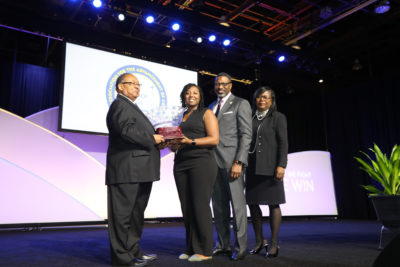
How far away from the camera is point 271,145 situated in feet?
8.32

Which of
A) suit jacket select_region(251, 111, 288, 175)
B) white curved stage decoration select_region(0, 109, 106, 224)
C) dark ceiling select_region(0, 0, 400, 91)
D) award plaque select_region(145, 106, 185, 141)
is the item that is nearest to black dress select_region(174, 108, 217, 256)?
suit jacket select_region(251, 111, 288, 175)

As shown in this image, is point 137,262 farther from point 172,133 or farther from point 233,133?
point 233,133

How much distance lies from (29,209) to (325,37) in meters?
6.43

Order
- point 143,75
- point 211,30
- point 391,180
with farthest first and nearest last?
point 211,30
point 143,75
point 391,180

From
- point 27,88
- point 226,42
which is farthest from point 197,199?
point 27,88

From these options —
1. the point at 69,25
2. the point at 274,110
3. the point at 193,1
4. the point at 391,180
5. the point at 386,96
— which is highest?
the point at 193,1

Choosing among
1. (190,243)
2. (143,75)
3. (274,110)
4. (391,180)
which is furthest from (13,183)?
(391,180)

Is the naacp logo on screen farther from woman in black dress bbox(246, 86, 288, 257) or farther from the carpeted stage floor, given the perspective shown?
woman in black dress bbox(246, 86, 288, 257)

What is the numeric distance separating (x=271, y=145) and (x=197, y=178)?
0.71 m

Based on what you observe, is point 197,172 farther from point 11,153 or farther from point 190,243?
point 11,153

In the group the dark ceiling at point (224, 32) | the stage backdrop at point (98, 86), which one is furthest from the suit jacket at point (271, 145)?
the dark ceiling at point (224, 32)

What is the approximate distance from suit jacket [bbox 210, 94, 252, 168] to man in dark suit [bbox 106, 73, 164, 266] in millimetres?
521

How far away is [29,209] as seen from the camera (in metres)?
4.39

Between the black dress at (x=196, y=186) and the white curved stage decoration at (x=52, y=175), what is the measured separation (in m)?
2.98
